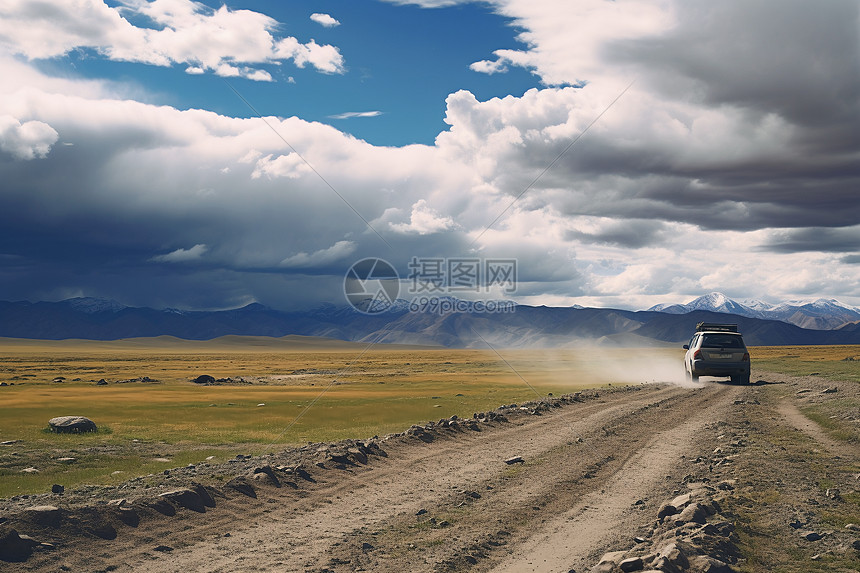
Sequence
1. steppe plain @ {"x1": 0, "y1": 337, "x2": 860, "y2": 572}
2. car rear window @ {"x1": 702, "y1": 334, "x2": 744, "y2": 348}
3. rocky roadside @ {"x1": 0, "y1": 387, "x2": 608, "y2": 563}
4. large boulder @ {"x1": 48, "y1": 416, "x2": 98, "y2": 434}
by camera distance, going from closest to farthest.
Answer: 1. steppe plain @ {"x1": 0, "y1": 337, "x2": 860, "y2": 572}
2. rocky roadside @ {"x1": 0, "y1": 387, "x2": 608, "y2": 563}
3. large boulder @ {"x1": 48, "y1": 416, "x2": 98, "y2": 434}
4. car rear window @ {"x1": 702, "y1": 334, "x2": 744, "y2": 348}

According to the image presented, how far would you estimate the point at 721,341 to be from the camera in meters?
35.8

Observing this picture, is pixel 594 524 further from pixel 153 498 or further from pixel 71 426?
pixel 71 426

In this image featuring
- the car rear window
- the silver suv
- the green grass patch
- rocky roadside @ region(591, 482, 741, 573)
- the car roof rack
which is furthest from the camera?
the green grass patch

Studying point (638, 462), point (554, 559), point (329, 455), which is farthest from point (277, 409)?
point (554, 559)

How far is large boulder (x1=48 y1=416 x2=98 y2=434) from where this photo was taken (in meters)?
25.0

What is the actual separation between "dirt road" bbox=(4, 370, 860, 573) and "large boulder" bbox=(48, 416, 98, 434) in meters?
13.2

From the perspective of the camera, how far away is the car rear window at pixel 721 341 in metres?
35.7

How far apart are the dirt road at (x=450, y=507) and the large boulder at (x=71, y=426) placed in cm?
1319

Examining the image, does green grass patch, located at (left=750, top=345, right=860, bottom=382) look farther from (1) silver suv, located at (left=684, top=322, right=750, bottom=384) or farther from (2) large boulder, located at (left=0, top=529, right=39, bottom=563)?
(2) large boulder, located at (left=0, top=529, right=39, bottom=563)

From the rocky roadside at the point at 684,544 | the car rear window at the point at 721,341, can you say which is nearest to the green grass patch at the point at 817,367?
the car rear window at the point at 721,341

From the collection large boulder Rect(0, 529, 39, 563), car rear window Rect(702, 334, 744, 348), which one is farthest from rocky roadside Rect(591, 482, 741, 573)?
car rear window Rect(702, 334, 744, 348)

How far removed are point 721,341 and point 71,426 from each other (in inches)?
1303

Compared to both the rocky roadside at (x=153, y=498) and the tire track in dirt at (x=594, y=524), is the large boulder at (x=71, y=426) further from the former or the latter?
the tire track in dirt at (x=594, y=524)

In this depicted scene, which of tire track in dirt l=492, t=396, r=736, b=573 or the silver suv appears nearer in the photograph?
tire track in dirt l=492, t=396, r=736, b=573
